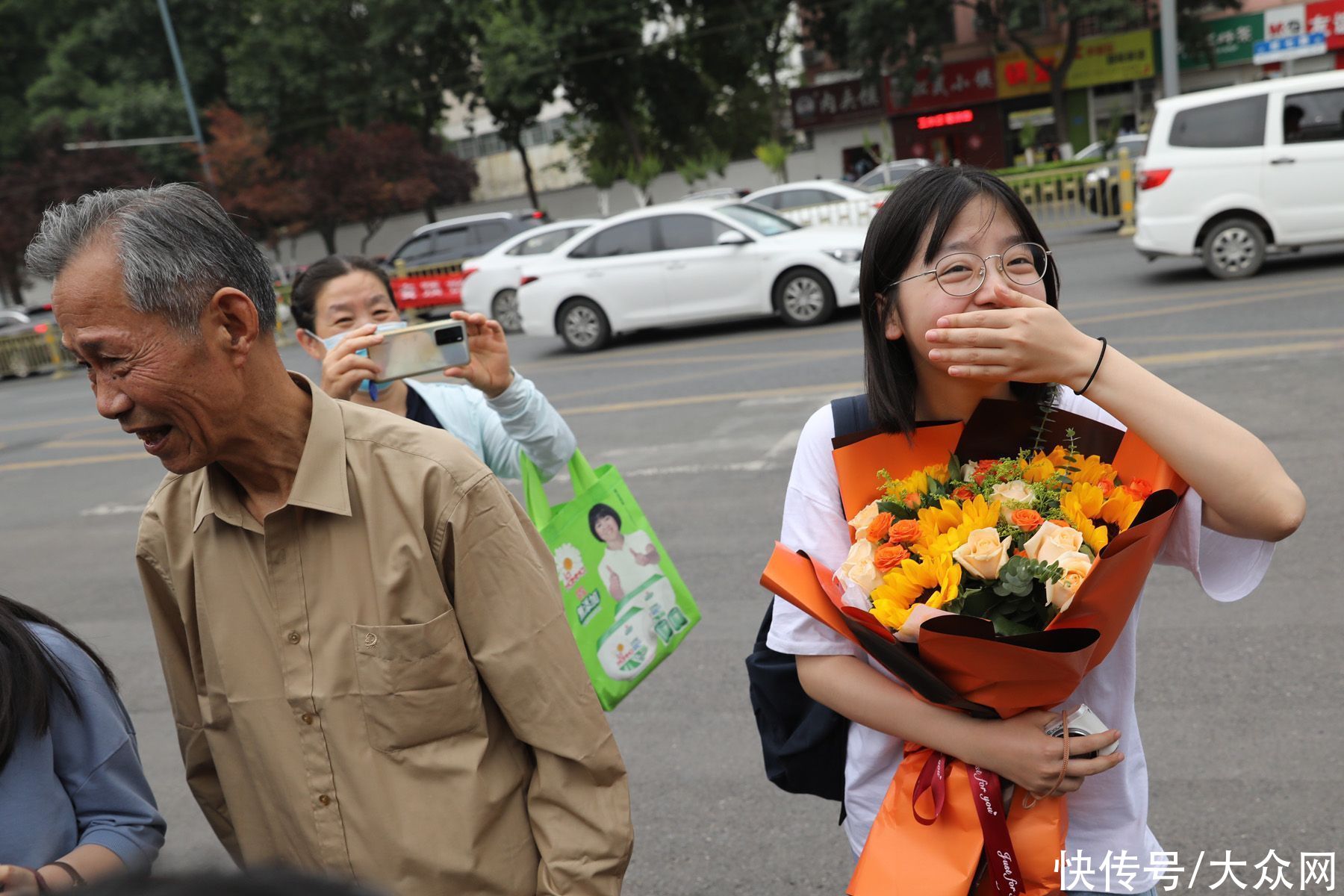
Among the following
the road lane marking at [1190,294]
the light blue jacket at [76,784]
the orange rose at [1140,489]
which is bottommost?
the road lane marking at [1190,294]

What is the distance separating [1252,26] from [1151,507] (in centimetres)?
3479

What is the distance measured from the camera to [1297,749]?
11.7ft

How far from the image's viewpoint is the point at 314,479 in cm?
172

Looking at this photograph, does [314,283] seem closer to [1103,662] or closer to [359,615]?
[359,615]

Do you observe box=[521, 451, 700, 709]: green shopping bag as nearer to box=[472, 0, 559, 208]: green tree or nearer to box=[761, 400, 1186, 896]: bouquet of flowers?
box=[761, 400, 1186, 896]: bouquet of flowers

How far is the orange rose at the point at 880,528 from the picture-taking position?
1.74 metres

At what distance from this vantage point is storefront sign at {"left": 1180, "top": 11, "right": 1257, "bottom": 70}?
30875 millimetres

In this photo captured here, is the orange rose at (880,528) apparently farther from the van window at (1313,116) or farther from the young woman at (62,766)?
the van window at (1313,116)

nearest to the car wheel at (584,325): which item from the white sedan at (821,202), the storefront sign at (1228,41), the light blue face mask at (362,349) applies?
the white sedan at (821,202)

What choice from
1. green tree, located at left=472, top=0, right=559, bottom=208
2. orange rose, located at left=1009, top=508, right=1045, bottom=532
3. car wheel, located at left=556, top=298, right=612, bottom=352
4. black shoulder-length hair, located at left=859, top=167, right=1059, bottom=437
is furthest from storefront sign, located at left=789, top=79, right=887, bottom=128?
orange rose, located at left=1009, top=508, right=1045, bottom=532

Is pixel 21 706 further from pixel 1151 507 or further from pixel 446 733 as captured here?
pixel 1151 507

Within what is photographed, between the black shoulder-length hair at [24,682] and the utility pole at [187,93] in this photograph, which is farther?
the utility pole at [187,93]

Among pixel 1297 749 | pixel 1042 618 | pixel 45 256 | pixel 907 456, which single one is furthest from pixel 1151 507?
pixel 1297 749

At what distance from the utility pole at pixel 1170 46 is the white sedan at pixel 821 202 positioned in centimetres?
474
